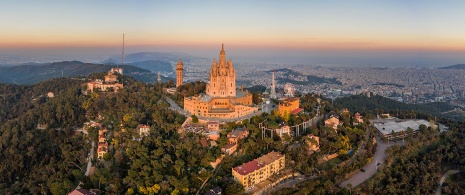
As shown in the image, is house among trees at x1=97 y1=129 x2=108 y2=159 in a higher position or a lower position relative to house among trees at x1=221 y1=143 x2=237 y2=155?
lower

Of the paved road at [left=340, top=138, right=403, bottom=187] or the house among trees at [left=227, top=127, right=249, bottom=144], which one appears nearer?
the paved road at [left=340, top=138, right=403, bottom=187]

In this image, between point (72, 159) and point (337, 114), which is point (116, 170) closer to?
point (72, 159)

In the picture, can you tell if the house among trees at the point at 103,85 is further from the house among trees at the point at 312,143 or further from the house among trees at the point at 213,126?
the house among trees at the point at 312,143

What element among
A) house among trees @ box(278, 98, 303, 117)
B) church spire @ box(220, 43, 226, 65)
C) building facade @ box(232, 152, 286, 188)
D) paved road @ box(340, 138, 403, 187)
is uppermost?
church spire @ box(220, 43, 226, 65)

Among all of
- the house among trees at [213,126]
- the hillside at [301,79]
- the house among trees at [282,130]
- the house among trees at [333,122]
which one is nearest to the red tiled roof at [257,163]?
the house among trees at [282,130]

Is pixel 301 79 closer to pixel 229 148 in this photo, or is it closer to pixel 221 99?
pixel 221 99

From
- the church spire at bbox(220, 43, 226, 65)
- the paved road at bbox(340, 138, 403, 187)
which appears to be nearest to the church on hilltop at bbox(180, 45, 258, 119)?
the church spire at bbox(220, 43, 226, 65)

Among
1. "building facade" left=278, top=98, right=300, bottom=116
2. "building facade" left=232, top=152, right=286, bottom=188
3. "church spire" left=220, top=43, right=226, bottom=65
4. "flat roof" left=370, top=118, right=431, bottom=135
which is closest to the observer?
"building facade" left=232, top=152, right=286, bottom=188

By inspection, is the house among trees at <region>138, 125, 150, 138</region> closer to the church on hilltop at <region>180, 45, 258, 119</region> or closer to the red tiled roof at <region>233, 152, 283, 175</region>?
the church on hilltop at <region>180, 45, 258, 119</region>
